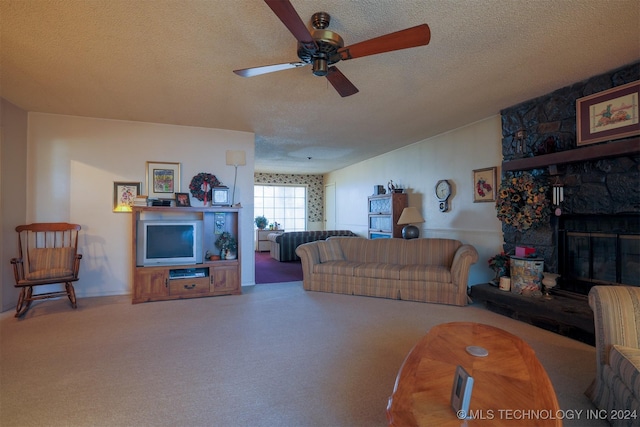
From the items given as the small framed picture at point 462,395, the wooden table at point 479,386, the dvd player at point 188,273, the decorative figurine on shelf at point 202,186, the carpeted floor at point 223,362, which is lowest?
the carpeted floor at point 223,362

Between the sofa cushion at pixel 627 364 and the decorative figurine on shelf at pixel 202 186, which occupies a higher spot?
the decorative figurine on shelf at pixel 202 186

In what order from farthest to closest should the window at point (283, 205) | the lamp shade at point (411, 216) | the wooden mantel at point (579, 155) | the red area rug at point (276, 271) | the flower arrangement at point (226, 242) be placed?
the window at point (283, 205), the red area rug at point (276, 271), the lamp shade at point (411, 216), the flower arrangement at point (226, 242), the wooden mantel at point (579, 155)

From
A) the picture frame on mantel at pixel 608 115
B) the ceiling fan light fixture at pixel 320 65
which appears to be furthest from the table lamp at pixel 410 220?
the ceiling fan light fixture at pixel 320 65

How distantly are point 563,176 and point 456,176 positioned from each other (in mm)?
1607

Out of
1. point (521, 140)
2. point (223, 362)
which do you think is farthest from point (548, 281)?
point (223, 362)

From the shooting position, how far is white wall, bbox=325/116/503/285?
13.8 feet

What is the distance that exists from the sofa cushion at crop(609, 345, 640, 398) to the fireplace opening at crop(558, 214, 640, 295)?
1.83 m

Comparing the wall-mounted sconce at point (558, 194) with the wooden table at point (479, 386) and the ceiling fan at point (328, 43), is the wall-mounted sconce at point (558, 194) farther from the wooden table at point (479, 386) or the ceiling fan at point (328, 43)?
the ceiling fan at point (328, 43)

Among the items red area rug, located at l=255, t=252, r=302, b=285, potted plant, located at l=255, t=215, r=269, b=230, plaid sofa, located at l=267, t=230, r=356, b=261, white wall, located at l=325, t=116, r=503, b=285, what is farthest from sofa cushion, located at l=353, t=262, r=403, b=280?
potted plant, located at l=255, t=215, r=269, b=230

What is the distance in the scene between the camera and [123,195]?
4254 mm

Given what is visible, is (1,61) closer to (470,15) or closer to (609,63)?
(470,15)

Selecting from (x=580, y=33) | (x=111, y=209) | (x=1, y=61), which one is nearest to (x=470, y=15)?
(x=580, y=33)

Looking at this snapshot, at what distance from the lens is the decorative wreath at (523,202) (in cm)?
334

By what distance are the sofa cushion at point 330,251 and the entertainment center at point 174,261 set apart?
4.28 feet
